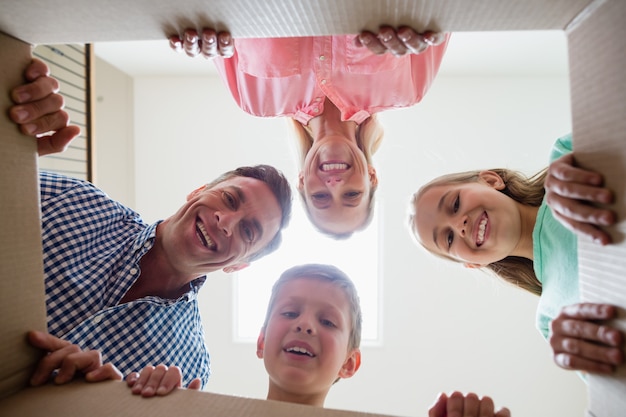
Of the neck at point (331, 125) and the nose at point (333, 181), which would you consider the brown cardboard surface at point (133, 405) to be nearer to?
the nose at point (333, 181)

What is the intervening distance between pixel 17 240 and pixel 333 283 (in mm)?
719

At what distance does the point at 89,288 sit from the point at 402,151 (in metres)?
2.45

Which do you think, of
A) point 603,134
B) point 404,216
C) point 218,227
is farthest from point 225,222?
point 404,216

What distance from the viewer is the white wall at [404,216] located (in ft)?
9.93

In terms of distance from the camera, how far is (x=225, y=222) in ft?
3.73

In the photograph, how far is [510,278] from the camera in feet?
4.41

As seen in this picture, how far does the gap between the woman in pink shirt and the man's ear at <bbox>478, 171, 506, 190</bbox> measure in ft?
1.06

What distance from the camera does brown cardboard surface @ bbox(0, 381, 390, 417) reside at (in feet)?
1.67

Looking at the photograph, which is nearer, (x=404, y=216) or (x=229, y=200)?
(x=229, y=200)

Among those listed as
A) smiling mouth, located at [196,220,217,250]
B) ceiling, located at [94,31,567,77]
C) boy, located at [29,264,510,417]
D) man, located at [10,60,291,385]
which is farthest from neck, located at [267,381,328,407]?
ceiling, located at [94,31,567,77]

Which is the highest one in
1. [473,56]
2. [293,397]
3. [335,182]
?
[473,56]

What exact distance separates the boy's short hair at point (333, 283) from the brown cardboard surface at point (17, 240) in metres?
0.62

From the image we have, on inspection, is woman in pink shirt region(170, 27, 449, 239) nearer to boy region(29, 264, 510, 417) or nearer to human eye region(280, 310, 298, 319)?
boy region(29, 264, 510, 417)

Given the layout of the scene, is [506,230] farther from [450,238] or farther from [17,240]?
[17,240]
